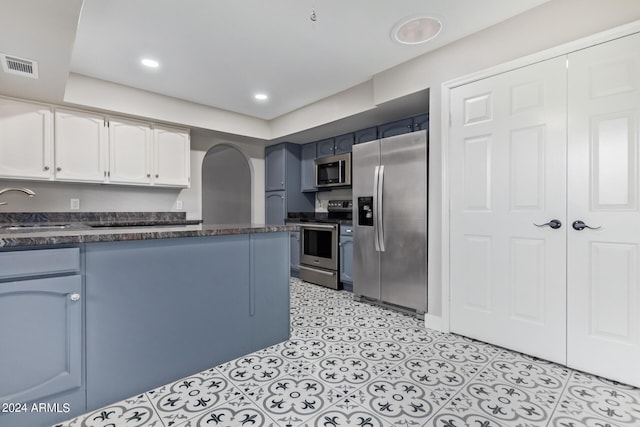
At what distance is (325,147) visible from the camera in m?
4.64

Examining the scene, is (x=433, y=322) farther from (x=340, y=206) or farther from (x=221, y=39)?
(x=221, y=39)

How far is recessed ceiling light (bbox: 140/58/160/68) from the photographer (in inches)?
111

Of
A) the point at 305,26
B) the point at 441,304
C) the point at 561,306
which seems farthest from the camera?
the point at 441,304

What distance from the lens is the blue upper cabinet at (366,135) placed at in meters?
3.93

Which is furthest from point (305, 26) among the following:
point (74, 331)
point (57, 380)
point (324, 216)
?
point (324, 216)

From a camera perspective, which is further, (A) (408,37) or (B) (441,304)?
(B) (441,304)

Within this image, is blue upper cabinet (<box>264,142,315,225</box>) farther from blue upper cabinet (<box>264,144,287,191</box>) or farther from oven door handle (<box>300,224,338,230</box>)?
oven door handle (<box>300,224,338,230</box>)

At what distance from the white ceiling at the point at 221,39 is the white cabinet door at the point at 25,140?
0.19m

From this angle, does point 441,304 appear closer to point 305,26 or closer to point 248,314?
point 248,314

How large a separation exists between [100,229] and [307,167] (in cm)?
337

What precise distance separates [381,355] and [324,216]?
300 centimetres

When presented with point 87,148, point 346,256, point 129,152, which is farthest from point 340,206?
point 87,148

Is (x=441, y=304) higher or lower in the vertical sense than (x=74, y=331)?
lower

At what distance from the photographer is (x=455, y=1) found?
2049mm
